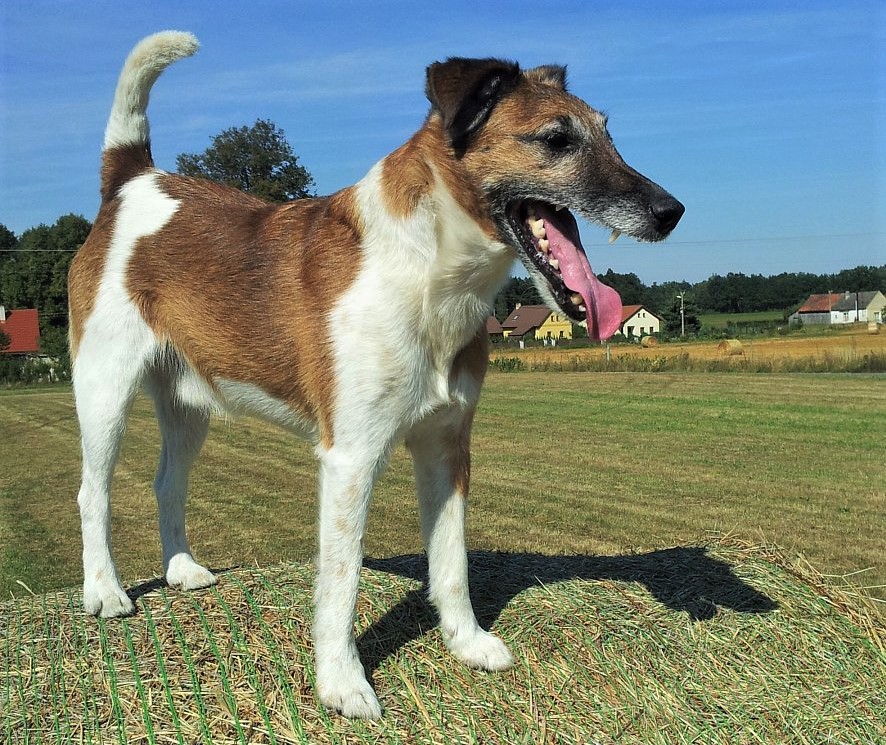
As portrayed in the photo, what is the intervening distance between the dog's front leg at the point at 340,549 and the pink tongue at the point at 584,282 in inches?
45.5

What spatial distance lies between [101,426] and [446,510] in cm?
197

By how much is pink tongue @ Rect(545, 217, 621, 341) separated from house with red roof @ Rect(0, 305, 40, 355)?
163ft

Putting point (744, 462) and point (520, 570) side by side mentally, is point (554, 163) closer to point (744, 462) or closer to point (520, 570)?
point (520, 570)

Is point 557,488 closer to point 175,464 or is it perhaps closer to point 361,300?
point 175,464

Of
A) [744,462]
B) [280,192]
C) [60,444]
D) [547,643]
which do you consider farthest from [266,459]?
[280,192]

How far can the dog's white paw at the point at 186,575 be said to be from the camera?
4.99 meters

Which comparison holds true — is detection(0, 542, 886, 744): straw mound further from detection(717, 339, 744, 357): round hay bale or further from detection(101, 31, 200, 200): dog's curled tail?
detection(717, 339, 744, 357): round hay bale

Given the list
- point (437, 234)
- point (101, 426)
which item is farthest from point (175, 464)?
point (437, 234)

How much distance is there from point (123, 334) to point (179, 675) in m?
1.86

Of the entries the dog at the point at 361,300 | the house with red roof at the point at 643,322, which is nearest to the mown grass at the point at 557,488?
the dog at the point at 361,300

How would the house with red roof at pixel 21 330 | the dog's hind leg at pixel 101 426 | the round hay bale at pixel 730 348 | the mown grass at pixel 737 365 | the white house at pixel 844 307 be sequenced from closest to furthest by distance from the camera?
the dog's hind leg at pixel 101 426, the mown grass at pixel 737 365, the round hay bale at pixel 730 348, the house with red roof at pixel 21 330, the white house at pixel 844 307

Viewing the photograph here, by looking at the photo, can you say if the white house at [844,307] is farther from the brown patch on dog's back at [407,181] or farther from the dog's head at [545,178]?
the brown patch on dog's back at [407,181]

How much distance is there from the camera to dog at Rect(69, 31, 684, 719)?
3.78 meters

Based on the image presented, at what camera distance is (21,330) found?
5078 centimetres
